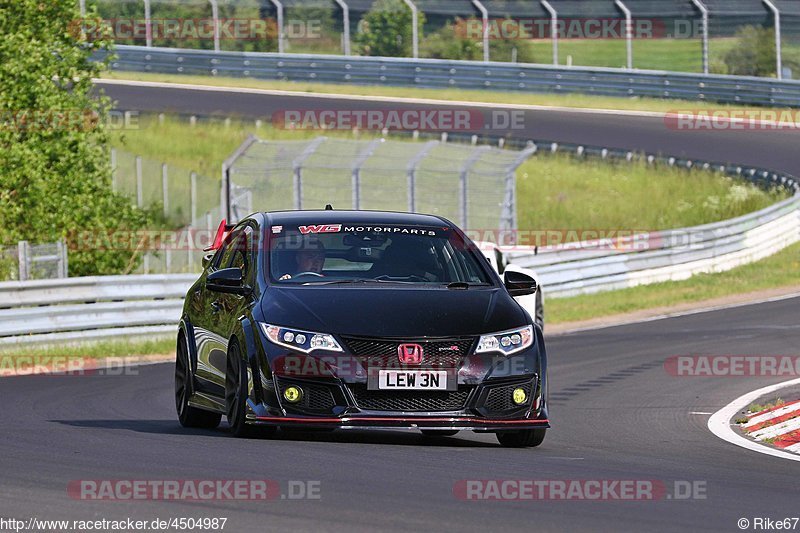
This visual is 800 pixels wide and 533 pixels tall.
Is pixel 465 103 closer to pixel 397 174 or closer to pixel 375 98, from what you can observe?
pixel 375 98

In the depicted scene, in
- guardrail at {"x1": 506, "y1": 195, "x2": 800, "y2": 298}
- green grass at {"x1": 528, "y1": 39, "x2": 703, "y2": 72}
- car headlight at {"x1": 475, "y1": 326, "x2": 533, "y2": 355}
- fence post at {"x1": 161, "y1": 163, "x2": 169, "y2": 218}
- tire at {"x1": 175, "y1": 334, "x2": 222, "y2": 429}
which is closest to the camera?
car headlight at {"x1": 475, "y1": 326, "x2": 533, "y2": 355}

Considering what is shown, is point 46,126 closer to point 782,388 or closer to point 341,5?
point 782,388

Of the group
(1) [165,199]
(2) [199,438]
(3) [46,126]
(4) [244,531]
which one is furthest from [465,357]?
(1) [165,199]

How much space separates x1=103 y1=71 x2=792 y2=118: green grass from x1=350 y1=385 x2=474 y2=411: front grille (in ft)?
120

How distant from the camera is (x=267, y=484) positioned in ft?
26.1

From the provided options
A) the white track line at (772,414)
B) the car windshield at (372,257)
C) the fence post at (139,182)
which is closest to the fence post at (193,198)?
the fence post at (139,182)

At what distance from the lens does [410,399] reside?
9688mm

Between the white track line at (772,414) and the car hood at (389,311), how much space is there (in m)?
2.84

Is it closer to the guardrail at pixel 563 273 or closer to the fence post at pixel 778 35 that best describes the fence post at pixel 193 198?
the guardrail at pixel 563 273

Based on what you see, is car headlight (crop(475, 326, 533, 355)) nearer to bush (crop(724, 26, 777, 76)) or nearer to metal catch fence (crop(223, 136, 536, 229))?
metal catch fence (crop(223, 136, 536, 229))

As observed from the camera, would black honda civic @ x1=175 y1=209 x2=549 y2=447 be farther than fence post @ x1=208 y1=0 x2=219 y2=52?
No

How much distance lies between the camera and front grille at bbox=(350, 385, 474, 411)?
9.63 m

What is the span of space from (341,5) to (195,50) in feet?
18.4

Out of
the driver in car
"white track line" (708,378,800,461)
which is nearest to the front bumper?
the driver in car
